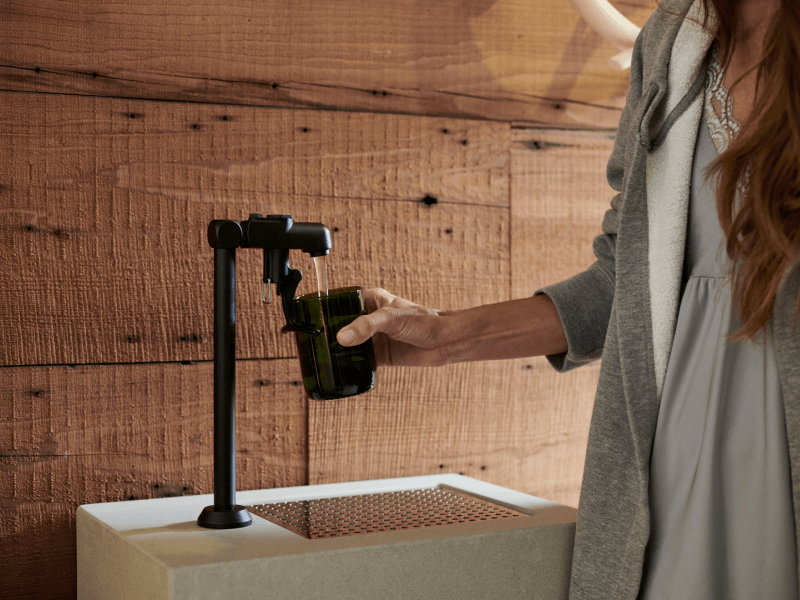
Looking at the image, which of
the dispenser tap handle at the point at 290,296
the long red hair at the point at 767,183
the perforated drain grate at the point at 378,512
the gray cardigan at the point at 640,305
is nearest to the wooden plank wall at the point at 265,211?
the perforated drain grate at the point at 378,512

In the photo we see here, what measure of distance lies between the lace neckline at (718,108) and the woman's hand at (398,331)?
1.23ft

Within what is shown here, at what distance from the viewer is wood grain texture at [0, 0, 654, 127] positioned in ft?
3.39

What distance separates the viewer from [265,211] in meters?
1.14

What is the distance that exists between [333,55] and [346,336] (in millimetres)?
512

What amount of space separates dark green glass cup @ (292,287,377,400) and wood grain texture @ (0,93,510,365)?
0.27 m

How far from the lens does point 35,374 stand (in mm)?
1018

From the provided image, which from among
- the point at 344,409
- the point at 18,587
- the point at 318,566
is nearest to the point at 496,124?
the point at 344,409

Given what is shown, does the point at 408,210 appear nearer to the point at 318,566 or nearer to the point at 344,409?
the point at 344,409

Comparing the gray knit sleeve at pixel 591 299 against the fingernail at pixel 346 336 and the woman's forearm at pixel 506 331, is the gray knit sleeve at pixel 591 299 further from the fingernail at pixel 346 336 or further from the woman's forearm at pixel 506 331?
the fingernail at pixel 346 336

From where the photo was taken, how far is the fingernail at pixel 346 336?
86cm

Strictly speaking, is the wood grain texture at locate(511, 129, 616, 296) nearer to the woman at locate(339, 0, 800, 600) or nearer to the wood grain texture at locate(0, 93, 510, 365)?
the wood grain texture at locate(0, 93, 510, 365)

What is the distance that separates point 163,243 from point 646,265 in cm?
64

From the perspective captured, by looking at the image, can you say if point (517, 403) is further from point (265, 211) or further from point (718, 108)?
point (718, 108)

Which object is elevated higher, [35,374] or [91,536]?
[35,374]
